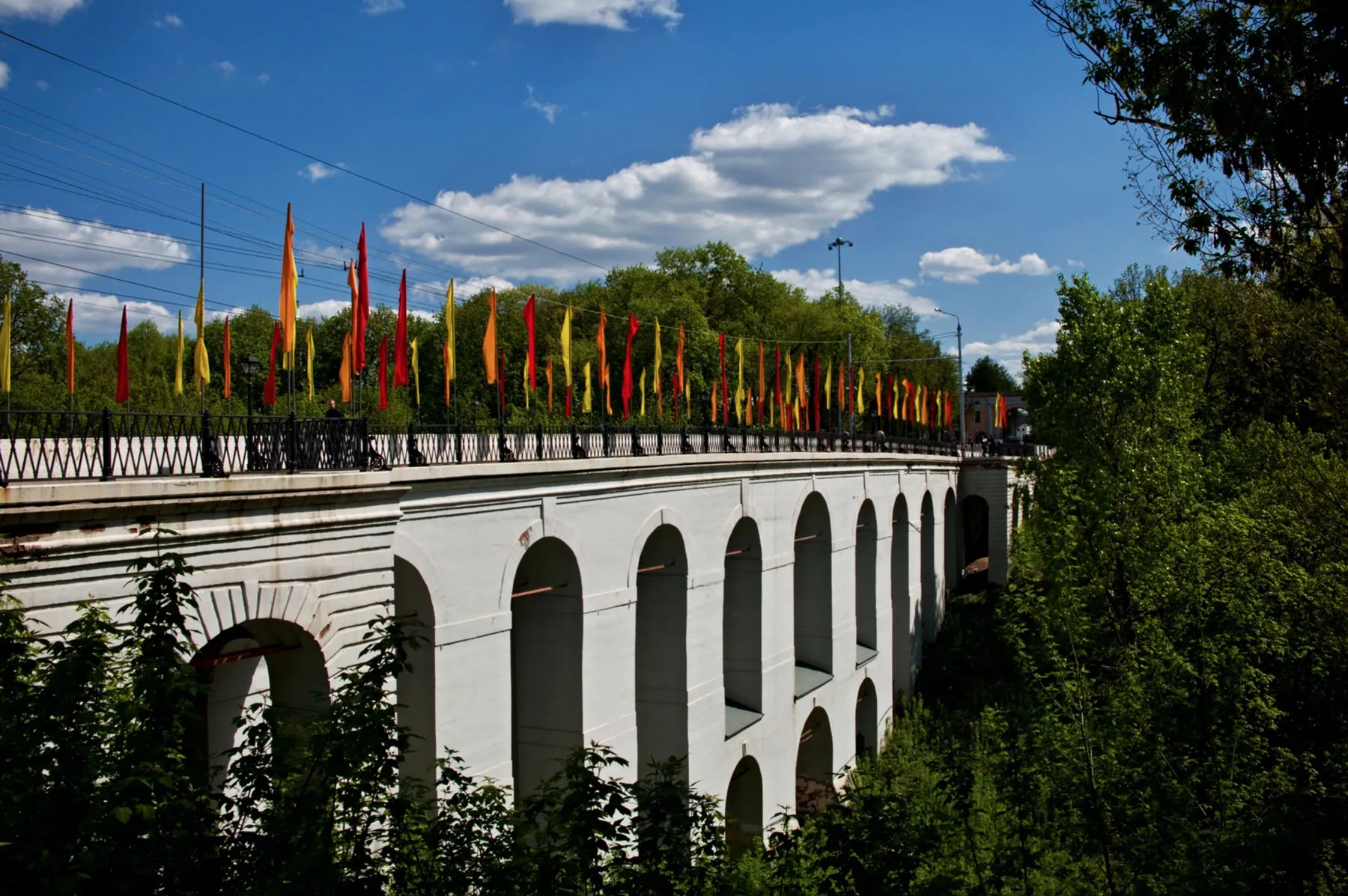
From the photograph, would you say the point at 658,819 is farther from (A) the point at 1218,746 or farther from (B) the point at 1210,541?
(B) the point at 1210,541

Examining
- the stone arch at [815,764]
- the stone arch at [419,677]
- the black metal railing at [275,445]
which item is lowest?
the stone arch at [815,764]

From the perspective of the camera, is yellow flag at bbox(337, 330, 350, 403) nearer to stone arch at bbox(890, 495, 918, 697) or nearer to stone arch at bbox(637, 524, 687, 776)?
stone arch at bbox(637, 524, 687, 776)

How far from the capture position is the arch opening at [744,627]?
86.0 feet

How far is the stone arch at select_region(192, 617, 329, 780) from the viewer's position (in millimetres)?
11516

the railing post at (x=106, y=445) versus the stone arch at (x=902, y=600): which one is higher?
the railing post at (x=106, y=445)

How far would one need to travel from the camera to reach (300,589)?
11.5m

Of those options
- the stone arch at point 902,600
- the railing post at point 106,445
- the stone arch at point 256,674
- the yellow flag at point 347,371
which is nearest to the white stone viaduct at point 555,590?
the stone arch at point 256,674

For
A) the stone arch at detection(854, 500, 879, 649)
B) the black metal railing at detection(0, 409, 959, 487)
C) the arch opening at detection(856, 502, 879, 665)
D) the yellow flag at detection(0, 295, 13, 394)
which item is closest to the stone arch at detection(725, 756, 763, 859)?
→ the black metal railing at detection(0, 409, 959, 487)

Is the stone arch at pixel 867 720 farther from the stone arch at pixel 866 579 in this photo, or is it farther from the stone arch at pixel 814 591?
the stone arch at pixel 814 591

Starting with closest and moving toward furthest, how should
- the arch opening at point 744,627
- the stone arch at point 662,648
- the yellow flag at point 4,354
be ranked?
1. the yellow flag at point 4,354
2. the stone arch at point 662,648
3. the arch opening at point 744,627

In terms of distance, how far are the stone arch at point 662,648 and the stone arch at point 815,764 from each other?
9.02 metres

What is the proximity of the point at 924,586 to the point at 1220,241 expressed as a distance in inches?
1485

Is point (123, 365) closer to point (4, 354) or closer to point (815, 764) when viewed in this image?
point (4, 354)

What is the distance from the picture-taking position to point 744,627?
26.5 m
